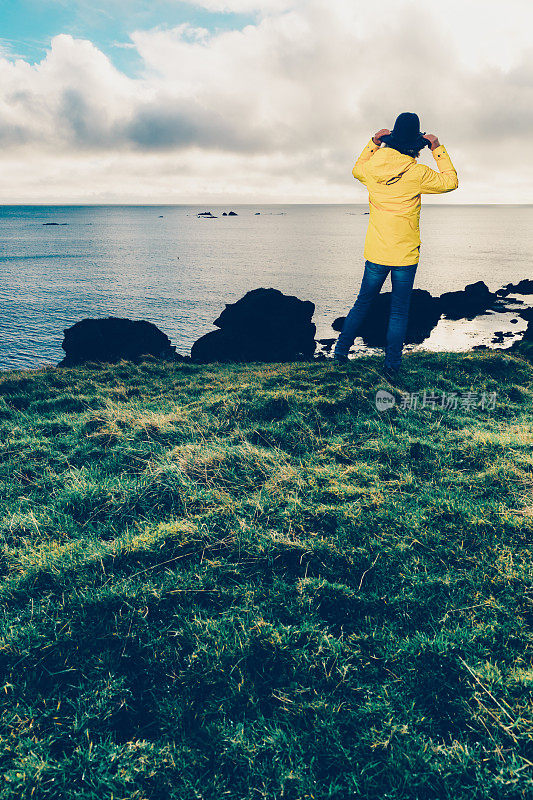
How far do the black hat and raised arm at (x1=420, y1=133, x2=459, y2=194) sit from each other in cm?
18

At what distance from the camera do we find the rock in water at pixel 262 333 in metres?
22.7

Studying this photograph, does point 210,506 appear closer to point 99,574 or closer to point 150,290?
point 99,574

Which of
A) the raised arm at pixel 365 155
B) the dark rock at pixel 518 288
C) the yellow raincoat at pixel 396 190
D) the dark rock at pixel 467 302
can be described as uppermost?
the raised arm at pixel 365 155

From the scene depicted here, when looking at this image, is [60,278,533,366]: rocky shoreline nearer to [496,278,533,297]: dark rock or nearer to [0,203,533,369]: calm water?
[0,203,533,369]: calm water

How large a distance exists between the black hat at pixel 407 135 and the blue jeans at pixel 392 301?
5.85 ft

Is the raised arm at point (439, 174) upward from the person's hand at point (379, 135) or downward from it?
downward

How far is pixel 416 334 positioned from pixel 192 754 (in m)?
31.5

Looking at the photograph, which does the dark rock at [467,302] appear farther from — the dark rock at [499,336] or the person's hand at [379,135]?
the person's hand at [379,135]

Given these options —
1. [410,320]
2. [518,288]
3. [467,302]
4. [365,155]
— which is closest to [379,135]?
[365,155]

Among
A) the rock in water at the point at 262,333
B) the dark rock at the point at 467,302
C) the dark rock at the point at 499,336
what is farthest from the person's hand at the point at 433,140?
the dark rock at the point at 467,302

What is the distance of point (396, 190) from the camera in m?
6.61

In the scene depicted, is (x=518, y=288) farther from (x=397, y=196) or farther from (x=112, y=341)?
(x=397, y=196)

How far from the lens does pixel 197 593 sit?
319cm

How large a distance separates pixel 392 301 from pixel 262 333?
16540 mm
